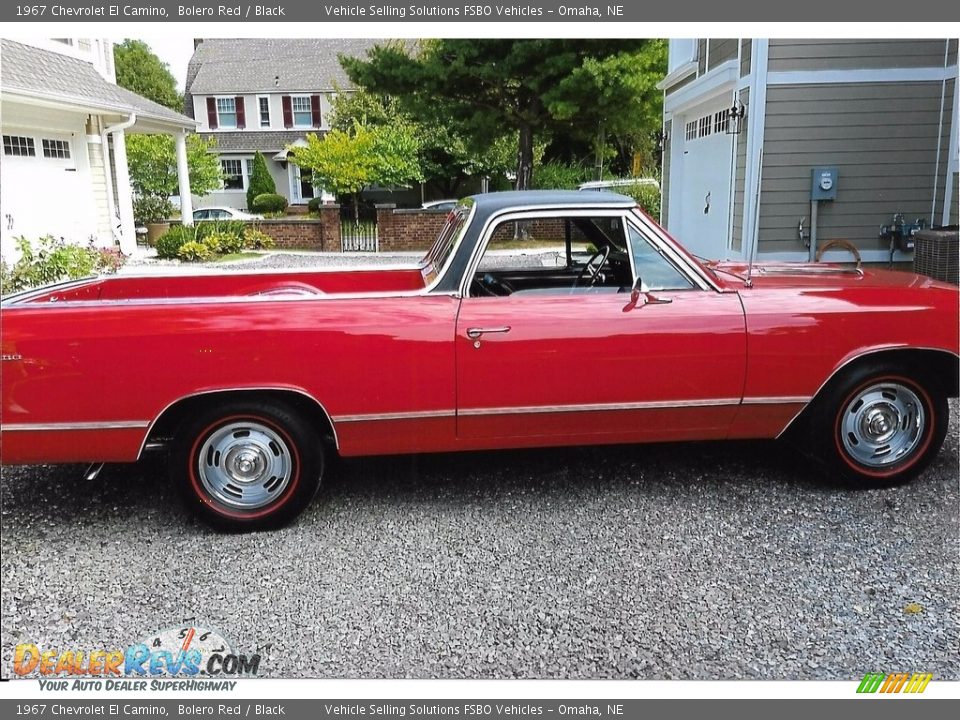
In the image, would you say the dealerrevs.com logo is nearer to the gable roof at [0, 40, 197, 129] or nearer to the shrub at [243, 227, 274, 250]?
the gable roof at [0, 40, 197, 129]

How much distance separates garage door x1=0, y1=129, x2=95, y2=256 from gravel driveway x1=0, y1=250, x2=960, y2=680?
10313 millimetres

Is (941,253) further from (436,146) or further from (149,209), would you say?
(436,146)

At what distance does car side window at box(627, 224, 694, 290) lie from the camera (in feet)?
13.5

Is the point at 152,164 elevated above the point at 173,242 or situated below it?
above

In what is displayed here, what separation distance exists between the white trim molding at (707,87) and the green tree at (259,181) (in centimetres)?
2535

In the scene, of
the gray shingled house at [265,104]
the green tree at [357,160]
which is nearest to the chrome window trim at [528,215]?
the green tree at [357,160]

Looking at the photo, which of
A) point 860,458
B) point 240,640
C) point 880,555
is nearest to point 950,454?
point 860,458

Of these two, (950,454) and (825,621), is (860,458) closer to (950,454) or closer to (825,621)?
(950,454)

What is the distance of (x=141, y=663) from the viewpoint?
2.99 m

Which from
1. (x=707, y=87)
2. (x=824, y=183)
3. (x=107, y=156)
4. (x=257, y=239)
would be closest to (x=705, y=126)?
(x=707, y=87)

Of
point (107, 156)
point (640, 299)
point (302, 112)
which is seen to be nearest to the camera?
point (640, 299)

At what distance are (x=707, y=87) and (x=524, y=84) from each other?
9190 mm

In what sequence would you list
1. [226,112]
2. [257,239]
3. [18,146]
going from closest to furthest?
[18,146] < [257,239] < [226,112]

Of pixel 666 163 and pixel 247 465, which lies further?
pixel 666 163
